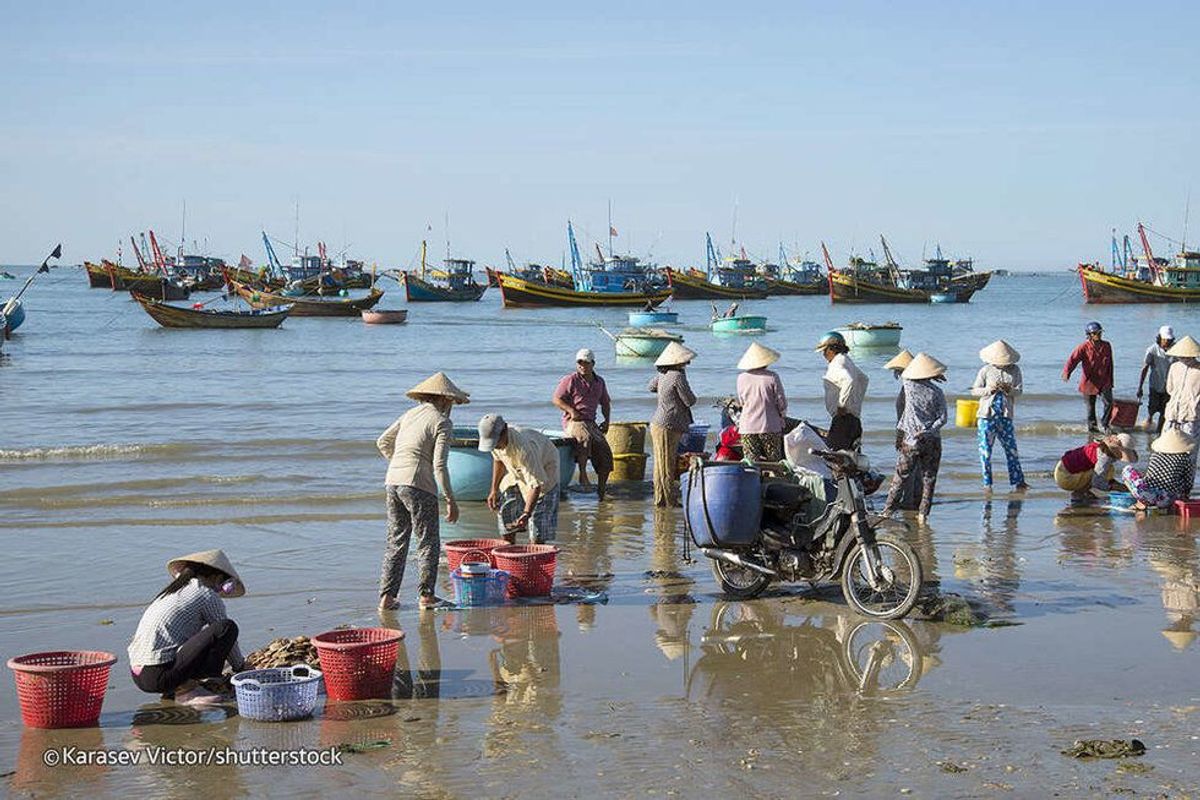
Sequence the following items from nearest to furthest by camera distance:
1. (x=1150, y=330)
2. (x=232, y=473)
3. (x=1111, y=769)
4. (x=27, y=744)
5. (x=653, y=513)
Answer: (x=1111, y=769) → (x=27, y=744) → (x=653, y=513) → (x=232, y=473) → (x=1150, y=330)

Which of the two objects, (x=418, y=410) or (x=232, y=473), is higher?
(x=418, y=410)

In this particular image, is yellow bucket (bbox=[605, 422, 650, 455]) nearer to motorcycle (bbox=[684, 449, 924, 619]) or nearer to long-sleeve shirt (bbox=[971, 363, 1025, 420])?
long-sleeve shirt (bbox=[971, 363, 1025, 420])

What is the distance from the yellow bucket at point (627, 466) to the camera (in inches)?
535

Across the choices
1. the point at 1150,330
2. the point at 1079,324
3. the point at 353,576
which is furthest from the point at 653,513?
the point at 1079,324

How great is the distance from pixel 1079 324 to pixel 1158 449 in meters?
63.1

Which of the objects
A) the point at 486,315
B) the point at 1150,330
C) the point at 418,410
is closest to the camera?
the point at 418,410

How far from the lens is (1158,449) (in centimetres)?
1109

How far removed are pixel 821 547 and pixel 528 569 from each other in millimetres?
1764

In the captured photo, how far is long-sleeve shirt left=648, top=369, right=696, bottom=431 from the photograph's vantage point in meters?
11.7

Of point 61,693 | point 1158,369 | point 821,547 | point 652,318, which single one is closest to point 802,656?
point 821,547

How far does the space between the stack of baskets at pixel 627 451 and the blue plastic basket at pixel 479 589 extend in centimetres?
534

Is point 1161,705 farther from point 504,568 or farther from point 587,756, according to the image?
point 504,568

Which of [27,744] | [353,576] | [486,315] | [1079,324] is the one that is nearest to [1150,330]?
[1079,324]

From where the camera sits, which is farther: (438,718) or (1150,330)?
(1150,330)
